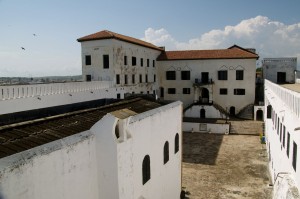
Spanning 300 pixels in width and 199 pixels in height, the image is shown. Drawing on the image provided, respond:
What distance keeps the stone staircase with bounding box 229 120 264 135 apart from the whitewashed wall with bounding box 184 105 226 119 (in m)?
2.81

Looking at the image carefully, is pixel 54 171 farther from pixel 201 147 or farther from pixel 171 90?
pixel 171 90

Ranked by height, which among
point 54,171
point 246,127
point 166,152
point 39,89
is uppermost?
point 39,89

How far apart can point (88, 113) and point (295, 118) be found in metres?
8.20

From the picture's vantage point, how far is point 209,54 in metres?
41.2

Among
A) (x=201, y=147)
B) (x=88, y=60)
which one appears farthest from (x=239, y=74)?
(x=88, y=60)

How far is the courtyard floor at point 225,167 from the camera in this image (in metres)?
17.5

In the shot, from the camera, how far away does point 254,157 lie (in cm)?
2420

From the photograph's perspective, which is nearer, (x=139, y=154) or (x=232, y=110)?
(x=139, y=154)

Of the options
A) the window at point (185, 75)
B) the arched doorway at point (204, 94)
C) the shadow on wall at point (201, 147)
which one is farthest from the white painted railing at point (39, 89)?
the arched doorway at point (204, 94)

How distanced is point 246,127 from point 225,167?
533 inches

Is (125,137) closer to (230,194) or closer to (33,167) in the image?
(33,167)

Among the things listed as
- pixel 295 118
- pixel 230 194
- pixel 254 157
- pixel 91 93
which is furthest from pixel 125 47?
pixel 295 118

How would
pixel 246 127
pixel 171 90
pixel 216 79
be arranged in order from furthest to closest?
pixel 171 90 → pixel 216 79 → pixel 246 127

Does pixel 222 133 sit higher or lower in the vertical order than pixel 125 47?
lower
